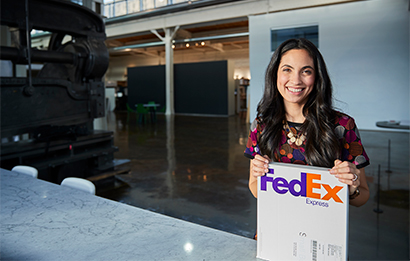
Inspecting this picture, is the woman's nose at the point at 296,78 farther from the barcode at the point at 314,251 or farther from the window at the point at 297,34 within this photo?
the window at the point at 297,34

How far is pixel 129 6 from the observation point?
14.0 m

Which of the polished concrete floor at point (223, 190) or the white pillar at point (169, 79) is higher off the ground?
the white pillar at point (169, 79)

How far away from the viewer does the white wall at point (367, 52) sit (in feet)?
28.2

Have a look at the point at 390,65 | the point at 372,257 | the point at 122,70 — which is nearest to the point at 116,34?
the point at 122,70

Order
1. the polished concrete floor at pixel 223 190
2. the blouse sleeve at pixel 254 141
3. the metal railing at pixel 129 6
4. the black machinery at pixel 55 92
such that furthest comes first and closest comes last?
1. the metal railing at pixel 129 6
2. the black machinery at pixel 55 92
3. the polished concrete floor at pixel 223 190
4. the blouse sleeve at pixel 254 141

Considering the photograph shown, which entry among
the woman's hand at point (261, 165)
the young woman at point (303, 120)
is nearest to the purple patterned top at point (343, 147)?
the young woman at point (303, 120)

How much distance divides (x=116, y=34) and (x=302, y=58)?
15.4 m

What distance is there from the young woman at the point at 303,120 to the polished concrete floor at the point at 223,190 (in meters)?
1.48

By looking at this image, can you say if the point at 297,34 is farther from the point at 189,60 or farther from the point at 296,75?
the point at 189,60

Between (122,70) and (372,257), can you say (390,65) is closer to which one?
(372,257)

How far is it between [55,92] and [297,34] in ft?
27.5

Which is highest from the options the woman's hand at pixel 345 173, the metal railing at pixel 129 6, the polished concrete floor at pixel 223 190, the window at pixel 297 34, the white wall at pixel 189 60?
the metal railing at pixel 129 6

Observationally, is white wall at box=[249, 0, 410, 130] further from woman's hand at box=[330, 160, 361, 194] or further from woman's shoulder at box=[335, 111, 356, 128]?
woman's hand at box=[330, 160, 361, 194]

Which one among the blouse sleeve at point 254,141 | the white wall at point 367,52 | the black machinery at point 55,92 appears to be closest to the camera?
the blouse sleeve at point 254,141
